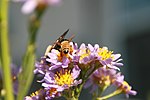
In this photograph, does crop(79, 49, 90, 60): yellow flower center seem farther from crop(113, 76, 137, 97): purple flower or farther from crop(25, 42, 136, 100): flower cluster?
crop(113, 76, 137, 97): purple flower

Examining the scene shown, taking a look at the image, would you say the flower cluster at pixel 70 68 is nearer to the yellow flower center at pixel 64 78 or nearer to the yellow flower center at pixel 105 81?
the yellow flower center at pixel 64 78

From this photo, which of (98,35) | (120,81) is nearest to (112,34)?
(98,35)

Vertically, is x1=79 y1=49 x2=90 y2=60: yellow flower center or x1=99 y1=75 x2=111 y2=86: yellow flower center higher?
x1=79 y1=49 x2=90 y2=60: yellow flower center

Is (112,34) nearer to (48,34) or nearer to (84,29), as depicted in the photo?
(84,29)

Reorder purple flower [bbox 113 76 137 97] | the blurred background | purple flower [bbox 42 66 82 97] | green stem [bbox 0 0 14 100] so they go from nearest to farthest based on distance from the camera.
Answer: purple flower [bbox 42 66 82 97]
green stem [bbox 0 0 14 100]
purple flower [bbox 113 76 137 97]
the blurred background

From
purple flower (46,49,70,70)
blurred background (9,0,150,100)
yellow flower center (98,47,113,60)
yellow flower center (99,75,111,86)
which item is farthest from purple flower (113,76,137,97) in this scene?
blurred background (9,0,150,100)
